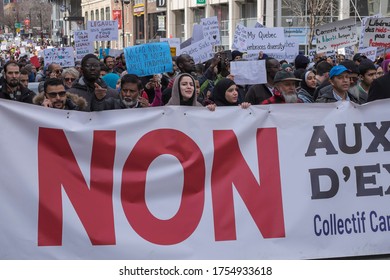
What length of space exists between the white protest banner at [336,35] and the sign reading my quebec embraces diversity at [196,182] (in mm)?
8518

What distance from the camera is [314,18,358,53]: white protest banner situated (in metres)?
14.9

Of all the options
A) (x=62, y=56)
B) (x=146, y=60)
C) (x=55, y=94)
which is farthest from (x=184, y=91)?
(x=62, y=56)

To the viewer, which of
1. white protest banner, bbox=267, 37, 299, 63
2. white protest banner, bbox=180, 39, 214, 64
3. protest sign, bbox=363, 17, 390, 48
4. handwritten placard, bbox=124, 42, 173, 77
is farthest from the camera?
white protest banner, bbox=267, 37, 299, 63

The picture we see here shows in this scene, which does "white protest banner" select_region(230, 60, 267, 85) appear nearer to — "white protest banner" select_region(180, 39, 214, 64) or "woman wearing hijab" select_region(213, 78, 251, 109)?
"woman wearing hijab" select_region(213, 78, 251, 109)

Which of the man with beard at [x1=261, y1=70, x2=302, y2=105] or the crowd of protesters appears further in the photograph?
the man with beard at [x1=261, y1=70, x2=302, y2=105]

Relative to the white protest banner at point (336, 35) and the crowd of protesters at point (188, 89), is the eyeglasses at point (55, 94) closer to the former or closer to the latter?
the crowd of protesters at point (188, 89)

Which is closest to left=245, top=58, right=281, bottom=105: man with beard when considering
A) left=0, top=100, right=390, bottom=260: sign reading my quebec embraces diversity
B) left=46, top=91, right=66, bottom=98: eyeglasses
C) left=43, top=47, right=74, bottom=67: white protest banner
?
left=0, top=100, right=390, bottom=260: sign reading my quebec embraces diversity

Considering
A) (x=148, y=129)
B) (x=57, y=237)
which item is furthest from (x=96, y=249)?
(x=148, y=129)

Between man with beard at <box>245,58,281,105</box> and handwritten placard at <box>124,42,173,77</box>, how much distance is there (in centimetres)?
125

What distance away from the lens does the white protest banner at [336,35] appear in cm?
1492

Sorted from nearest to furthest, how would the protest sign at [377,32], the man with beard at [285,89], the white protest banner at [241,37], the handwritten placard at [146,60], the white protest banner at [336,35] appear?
the man with beard at [285,89] → the handwritten placard at [146,60] → the protest sign at [377,32] → the white protest banner at [241,37] → the white protest banner at [336,35]

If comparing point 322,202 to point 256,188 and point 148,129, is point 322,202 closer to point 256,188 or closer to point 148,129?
point 256,188

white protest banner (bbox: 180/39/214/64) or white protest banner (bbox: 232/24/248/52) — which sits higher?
white protest banner (bbox: 232/24/248/52)

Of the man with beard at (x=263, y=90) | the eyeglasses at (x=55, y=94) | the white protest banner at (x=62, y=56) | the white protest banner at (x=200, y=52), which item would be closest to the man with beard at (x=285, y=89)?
the man with beard at (x=263, y=90)
